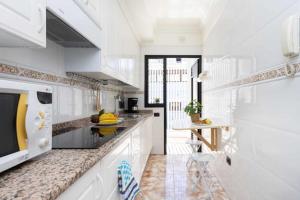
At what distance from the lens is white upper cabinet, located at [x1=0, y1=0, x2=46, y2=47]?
74 centimetres

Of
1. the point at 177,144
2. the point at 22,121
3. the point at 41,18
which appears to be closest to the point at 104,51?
the point at 41,18

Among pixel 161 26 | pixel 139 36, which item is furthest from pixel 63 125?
pixel 161 26

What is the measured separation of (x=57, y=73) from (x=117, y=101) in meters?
2.07

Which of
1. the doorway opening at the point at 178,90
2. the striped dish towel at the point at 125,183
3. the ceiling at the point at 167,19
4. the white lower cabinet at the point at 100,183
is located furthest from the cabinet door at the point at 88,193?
the doorway opening at the point at 178,90

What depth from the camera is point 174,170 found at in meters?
3.45

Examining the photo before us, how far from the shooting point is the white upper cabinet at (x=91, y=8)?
142 centimetres

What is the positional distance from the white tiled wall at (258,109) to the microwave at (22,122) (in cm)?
130

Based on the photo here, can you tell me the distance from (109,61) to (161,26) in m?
2.61

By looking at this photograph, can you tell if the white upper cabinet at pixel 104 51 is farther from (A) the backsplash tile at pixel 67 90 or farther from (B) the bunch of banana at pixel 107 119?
(B) the bunch of banana at pixel 107 119

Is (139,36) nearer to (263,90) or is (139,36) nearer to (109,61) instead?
(109,61)

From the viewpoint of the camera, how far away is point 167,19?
4035 mm

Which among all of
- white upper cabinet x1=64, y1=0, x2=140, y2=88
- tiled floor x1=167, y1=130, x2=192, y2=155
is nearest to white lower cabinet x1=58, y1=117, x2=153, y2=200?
white upper cabinet x1=64, y1=0, x2=140, y2=88

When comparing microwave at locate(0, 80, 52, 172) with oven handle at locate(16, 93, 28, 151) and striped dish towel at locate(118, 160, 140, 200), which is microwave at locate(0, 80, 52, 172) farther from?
Result: striped dish towel at locate(118, 160, 140, 200)

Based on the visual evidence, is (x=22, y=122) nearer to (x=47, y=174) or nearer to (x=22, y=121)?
(x=22, y=121)
